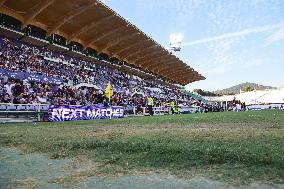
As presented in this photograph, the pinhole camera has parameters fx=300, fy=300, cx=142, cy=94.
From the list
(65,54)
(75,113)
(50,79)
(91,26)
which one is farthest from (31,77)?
(91,26)

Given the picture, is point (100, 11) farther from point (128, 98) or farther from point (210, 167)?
point (210, 167)

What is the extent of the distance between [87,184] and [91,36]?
37.0m

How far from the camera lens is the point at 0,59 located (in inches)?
933

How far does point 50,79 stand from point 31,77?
2313mm

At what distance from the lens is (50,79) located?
27625 millimetres

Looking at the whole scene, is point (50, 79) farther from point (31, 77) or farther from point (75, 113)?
point (75, 113)

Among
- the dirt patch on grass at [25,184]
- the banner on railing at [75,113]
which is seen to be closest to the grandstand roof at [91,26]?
the banner on railing at [75,113]

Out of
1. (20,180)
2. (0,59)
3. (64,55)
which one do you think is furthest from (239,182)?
(64,55)

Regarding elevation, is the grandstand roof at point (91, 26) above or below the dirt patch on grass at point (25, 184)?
above

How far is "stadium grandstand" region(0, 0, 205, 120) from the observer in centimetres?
2380

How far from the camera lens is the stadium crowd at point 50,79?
74.3 ft

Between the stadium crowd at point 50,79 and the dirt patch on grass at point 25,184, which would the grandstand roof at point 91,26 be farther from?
the dirt patch on grass at point 25,184

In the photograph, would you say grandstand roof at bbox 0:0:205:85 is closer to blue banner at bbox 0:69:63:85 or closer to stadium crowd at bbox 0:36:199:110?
stadium crowd at bbox 0:36:199:110

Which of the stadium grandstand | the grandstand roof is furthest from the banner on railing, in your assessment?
the grandstand roof
